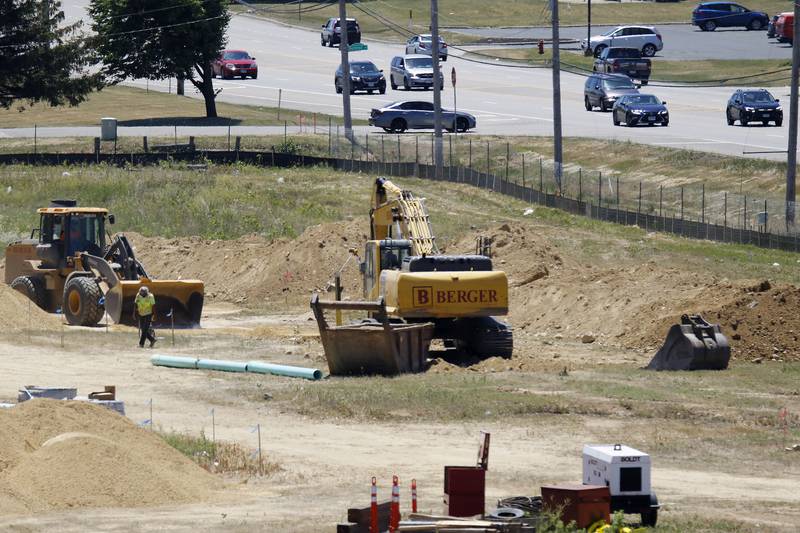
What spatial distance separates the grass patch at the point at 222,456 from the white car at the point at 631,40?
68201 mm

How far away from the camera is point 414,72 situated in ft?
252

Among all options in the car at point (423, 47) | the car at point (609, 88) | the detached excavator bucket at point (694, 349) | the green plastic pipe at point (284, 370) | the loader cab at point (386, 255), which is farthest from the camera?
the car at point (423, 47)

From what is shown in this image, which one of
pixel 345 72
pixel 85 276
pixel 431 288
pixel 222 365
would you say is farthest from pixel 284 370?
pixel 345 72

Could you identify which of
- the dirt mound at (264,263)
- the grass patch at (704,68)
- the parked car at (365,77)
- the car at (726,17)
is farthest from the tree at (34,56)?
the car at (726,17)

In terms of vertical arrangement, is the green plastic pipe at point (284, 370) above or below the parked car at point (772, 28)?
below

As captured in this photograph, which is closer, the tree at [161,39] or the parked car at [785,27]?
the tree at [161,39]

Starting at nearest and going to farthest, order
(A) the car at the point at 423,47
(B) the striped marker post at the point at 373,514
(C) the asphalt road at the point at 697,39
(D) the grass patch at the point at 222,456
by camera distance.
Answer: (B) the striped marker post at the point at 373,514 < (D) the grass patch at the point at 222,456 < (A) the car at the point at 423,47 < (C) the asphalt road at the point at 697,39

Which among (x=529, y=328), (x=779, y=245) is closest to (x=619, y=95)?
(x=779, y=245)

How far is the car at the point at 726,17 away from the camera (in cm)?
9606

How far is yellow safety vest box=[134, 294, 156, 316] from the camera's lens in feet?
101

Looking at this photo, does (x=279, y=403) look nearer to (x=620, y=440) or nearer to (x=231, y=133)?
(x=620, y=440)

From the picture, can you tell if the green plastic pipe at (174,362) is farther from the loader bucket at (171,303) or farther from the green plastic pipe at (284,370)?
the loader bucket at (171,303)

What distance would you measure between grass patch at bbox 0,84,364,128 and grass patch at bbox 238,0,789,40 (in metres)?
20.3

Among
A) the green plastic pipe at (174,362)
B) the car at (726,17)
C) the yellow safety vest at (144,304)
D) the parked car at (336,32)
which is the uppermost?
the car at (726,17)
